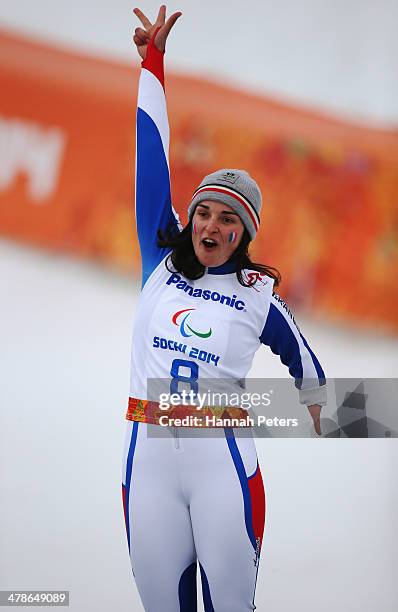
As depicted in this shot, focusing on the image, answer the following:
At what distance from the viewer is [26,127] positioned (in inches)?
113

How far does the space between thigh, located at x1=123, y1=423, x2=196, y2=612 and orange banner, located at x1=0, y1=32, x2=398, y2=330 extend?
1.28 meters

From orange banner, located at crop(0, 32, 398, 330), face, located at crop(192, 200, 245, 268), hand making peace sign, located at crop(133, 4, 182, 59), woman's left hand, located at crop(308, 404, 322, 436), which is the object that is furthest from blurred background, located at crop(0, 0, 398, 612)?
face, located at crop(192, 200, 245, 268)

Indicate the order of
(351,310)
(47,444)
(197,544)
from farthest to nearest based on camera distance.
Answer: (351,310)
(47,444)
(197,544)

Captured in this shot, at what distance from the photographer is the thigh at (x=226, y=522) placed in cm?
168

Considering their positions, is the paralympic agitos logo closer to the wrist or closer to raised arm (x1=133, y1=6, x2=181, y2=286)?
raised arm (x1=133, y1=6, x2=181, y2=286)

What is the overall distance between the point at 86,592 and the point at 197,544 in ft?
3.36

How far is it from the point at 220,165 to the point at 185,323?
4.17 ft

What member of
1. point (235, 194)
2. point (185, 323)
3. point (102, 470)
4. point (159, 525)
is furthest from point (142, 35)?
point (102, 470)

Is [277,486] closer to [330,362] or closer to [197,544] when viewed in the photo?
[330,362]

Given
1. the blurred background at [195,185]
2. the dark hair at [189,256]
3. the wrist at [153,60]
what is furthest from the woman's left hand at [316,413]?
the wrist at [153,60]

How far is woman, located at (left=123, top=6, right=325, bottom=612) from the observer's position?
1692 millimetres

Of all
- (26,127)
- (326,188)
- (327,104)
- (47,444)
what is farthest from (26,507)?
(327,104)

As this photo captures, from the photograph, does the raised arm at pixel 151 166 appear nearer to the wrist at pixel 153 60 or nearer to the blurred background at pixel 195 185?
the wrist at pixel 153 60

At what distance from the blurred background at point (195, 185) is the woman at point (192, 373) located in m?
0.93
